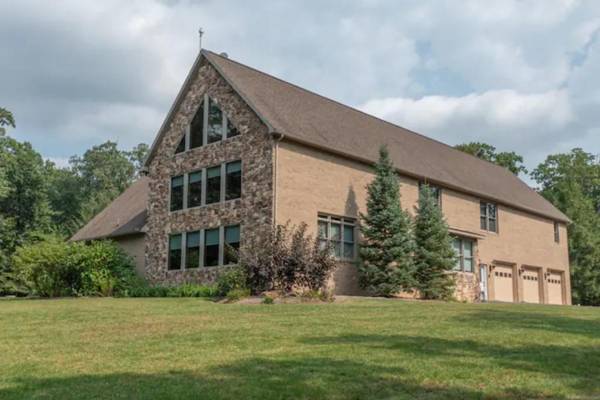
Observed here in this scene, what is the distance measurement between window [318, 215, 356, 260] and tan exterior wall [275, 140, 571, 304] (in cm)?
32

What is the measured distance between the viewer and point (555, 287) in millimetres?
Answer: 38062

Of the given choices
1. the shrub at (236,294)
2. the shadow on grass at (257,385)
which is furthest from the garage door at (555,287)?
the shadow on grass at (257,385)

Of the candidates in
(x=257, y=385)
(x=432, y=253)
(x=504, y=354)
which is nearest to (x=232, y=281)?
(x=432, y=253)

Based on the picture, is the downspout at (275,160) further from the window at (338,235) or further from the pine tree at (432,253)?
the pine tree at (432,253)

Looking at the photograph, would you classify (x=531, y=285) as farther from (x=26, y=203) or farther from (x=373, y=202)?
(x=26, y=203)

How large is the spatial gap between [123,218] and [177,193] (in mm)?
6729

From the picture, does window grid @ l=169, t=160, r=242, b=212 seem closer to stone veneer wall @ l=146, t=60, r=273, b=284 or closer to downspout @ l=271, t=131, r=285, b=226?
stone veneer wall @ l=146, t=60, r=273, b=284

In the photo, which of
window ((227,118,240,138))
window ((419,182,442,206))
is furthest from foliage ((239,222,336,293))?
window ((419,182,442,206))

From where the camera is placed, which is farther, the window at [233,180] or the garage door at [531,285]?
the garage door at [531,285]

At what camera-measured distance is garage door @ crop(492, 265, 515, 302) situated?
33094mm

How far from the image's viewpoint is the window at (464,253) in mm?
30016

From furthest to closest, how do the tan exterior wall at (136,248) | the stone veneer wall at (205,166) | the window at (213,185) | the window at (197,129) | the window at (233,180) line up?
the tan exterior wall at (136,248) < the window at (197,129) < the window at (213,185) < the window at (233,180) < the stone veneer wall at (205,166)

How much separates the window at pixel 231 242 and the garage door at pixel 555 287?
66.7ft

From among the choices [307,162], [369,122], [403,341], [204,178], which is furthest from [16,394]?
[369,122]
